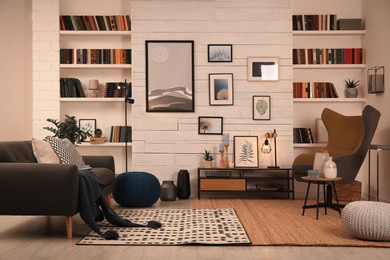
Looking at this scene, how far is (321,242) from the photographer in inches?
168

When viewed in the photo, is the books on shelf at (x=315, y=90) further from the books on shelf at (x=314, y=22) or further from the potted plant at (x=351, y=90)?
the books on shelf at (x=314, y=22)

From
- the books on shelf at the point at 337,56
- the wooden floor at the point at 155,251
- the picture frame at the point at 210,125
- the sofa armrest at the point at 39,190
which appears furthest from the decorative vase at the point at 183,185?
the sofa armrest at the point at 39,190

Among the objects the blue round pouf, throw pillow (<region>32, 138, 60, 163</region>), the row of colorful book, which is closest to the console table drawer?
the blue round pouf

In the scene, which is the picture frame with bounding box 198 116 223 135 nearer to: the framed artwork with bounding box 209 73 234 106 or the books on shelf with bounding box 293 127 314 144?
the framed artwork with bounding box 209 73 234 106

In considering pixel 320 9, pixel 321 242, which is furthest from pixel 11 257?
pixel 320 9

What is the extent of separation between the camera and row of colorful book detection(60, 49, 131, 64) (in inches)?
295

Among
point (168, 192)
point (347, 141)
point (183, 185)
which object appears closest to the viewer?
point (347, 141)

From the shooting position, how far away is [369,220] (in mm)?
4230

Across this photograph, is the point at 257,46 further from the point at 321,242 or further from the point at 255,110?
the point at 321,242

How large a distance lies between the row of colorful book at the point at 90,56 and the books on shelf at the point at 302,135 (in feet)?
9.07

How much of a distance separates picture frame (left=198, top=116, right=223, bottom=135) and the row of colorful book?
1.49 meters

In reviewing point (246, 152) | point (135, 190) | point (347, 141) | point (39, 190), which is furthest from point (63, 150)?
point (347, 141)

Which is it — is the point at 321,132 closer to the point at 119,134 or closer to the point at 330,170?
the point at 330,170

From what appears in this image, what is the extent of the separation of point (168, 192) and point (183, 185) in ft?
0.93
